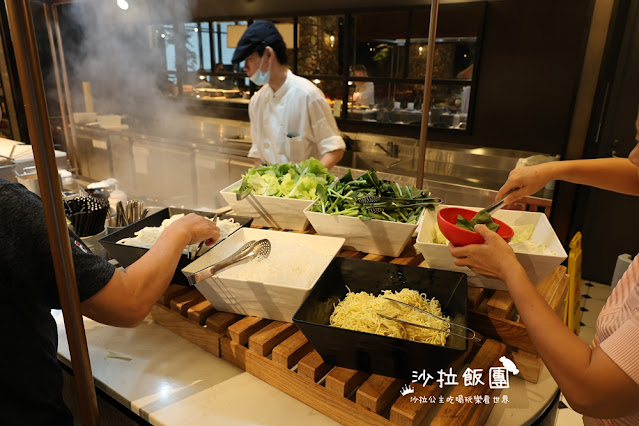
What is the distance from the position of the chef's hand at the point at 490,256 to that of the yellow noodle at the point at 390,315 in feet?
0.58

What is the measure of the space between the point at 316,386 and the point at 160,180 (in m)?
6.03

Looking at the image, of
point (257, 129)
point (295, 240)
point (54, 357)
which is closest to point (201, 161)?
point (257, 129)

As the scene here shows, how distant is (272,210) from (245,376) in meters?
0.80

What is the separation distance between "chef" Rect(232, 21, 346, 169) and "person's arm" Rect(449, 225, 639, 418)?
2.25 metres

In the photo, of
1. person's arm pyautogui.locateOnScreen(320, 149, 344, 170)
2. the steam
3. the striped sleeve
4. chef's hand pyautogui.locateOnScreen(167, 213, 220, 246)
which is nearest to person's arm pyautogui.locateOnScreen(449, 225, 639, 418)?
the striped sleeve

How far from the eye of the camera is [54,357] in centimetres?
113

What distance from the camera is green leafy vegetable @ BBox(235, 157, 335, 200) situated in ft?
6.34

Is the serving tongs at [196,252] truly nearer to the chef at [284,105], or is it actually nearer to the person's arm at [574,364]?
the person's arm at [574,364]

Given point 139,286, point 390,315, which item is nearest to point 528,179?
point 390,315

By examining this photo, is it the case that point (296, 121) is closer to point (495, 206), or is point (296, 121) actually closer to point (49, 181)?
point (495, 206)

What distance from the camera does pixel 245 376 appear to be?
127 cm

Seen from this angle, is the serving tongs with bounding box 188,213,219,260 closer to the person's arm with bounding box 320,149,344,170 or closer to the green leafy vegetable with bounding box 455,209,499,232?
the green leafy vegetable with bounding box 455,209,499,232

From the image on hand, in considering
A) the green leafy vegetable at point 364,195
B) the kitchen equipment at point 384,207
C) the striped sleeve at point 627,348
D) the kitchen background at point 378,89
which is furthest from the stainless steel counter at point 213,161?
the striped sleeve at point 627,348

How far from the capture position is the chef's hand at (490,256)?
107 cm
